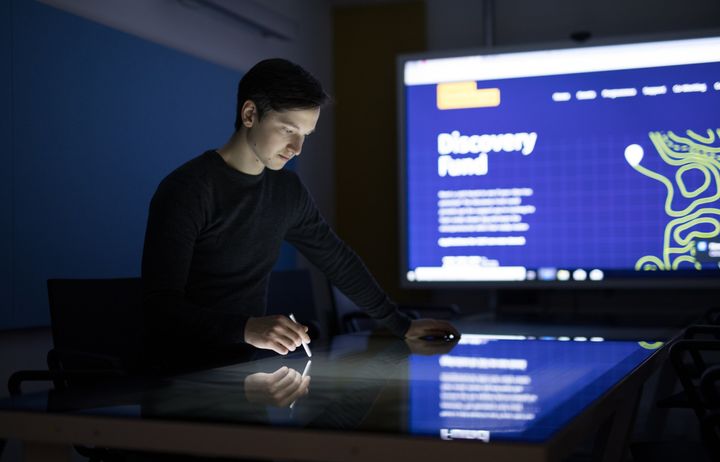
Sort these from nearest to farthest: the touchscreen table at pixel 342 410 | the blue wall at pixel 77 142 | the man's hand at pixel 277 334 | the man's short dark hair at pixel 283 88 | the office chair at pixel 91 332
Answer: the touchscreen table at pixel 342 410 < the man's hand at pixel 277 334 < the man's short dark hair at pixel 283 88 < the office chair at pixel 91 332 < the blue wall at pixel 77 142

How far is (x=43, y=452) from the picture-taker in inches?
50.3

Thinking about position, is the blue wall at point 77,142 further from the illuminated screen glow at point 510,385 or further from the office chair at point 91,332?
the illuminated screen glow at point 510,385

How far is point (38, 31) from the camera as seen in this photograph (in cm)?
302

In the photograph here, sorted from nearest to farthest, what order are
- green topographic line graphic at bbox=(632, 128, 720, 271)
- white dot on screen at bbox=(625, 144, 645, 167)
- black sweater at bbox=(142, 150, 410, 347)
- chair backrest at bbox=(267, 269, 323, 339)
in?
black sweater at bbox=(142, 150, 410, 347) < chair backrest at bbox=(267, 269, 323, 339) < green topographic line graphic at bbox=(632, 128, 720, 271) < white dot on screen at bbox=(625, 144, 645, 167)

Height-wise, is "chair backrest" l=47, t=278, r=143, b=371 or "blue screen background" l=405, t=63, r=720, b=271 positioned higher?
"blue screen background" l=405, t=63, r=720, b=271

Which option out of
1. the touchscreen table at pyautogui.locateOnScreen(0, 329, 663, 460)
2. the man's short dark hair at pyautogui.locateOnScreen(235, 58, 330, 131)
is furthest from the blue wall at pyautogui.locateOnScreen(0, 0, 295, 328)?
the touchscreen table at pyautogui.locateOnScreen(0, 329, 663, 460)

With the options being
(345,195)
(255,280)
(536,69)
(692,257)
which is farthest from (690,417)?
(255,280)

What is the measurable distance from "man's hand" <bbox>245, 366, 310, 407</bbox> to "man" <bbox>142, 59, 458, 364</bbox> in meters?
0.16

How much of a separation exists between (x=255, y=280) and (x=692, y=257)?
2794 mm

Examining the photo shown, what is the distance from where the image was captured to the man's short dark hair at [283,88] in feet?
6.65

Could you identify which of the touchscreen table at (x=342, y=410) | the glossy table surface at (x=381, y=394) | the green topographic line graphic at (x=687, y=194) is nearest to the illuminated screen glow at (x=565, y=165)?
the green topographic line graphic at (x=687, y=194)

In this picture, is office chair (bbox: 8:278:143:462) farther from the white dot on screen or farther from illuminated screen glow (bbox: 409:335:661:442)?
the white dot on screen

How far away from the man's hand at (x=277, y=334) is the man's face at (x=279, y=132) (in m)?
0.57

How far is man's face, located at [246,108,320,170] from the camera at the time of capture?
2.07 m
